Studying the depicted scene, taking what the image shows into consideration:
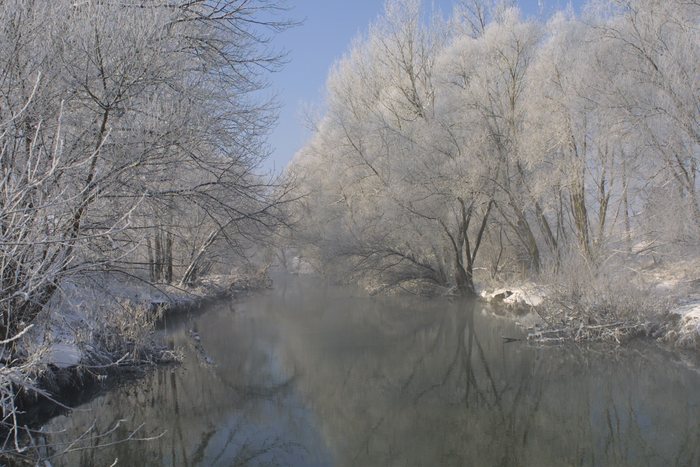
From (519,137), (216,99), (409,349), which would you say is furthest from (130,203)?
(519,137)

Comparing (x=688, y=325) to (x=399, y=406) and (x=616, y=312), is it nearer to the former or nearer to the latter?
(x=616, y=312)

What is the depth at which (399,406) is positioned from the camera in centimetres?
797

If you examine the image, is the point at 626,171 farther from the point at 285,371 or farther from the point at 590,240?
the point at 285,371

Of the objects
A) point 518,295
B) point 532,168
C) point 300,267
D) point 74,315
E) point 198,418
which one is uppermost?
point 532,168

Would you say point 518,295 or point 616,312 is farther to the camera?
point 518,295

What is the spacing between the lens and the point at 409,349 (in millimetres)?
11516

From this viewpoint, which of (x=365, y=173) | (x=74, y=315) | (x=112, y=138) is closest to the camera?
(x=112, y=138)

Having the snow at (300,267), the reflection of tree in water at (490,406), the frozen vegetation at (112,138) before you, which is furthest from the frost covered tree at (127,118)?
the snow at (300,267)

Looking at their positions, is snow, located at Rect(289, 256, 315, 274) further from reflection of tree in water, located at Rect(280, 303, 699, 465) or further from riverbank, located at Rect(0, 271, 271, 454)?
riverbank, located at Rect(0, 271, 271, 454)

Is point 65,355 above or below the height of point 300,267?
below

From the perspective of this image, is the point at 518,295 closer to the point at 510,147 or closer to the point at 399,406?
the point at 510,147

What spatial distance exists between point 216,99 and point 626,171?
34.1 ft

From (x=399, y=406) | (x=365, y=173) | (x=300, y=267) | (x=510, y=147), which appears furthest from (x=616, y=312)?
(x=300, y=267)

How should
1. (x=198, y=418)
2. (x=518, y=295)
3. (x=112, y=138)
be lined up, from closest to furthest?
(x=112, y=138)
(x=198, y=418)
(x=518, y=295)
